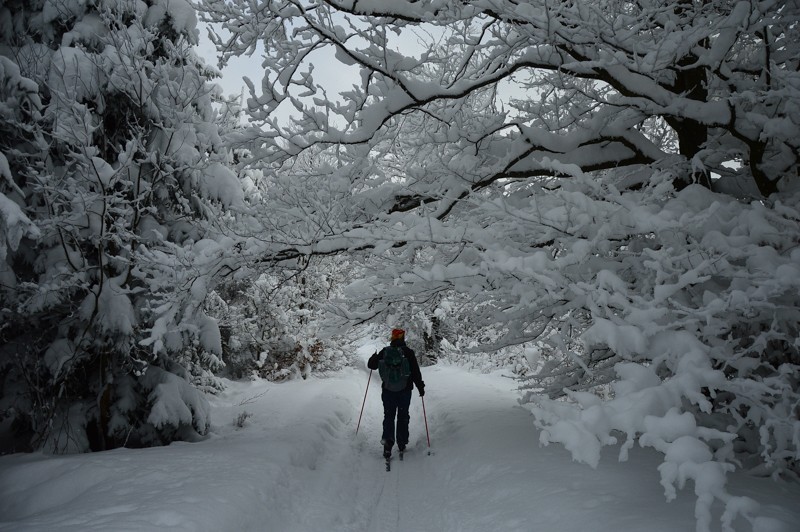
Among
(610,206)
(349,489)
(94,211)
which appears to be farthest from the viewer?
(349,489)

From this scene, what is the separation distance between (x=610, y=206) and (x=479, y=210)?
1033mm

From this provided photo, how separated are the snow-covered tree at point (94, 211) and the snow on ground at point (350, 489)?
1098mm

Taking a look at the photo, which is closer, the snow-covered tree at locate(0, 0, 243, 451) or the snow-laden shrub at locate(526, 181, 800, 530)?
the snow-laden shrub at locate(526, 181, 800, 530)

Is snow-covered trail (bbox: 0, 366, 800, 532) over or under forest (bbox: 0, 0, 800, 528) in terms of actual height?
under

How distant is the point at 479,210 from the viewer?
367 cm

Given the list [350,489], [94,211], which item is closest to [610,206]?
[350,489]

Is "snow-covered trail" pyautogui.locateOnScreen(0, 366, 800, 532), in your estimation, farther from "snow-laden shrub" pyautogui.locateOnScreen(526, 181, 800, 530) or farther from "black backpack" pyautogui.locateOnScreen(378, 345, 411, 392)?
"black backpack" pyautogui.locateOnScreen(378, 345, 411, 392)

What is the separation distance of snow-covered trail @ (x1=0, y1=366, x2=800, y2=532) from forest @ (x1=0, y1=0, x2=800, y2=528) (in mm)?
755

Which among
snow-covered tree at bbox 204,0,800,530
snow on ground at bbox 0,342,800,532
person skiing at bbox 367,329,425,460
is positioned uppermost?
snow-covered tree at bbox 204,0,800,530

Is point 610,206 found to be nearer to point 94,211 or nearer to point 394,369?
point 394,369

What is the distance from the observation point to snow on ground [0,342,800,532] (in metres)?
3.19

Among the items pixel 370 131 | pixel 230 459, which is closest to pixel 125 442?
pixel 230 459

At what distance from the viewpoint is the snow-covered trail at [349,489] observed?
3.20 metres

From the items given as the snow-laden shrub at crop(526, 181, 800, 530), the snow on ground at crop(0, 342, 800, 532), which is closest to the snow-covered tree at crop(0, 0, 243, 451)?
the snow on ground at crop(0, 342, 800, 532)
